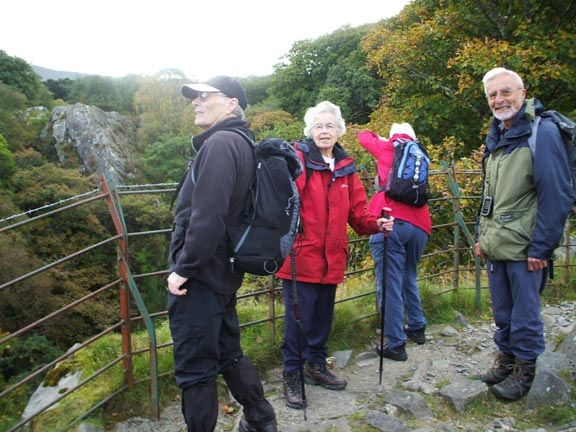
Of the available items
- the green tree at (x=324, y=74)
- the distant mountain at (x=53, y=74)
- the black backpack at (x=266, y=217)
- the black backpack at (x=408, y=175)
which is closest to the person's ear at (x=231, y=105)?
the black backpack at (x=266, y=217)

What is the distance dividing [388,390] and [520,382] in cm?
→ 87

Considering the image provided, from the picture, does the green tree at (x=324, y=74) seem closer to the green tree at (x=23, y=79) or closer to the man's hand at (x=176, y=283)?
the green tree at (x=23, y=79)

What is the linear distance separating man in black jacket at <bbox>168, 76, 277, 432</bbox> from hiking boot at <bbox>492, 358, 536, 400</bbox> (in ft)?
6.24

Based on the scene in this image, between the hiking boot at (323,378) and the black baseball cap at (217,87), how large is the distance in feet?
6.58

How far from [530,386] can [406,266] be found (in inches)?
48.5

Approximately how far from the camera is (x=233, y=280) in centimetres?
239

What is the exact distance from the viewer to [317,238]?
Answer: 3.15 m

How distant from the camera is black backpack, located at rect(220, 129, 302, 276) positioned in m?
2.31

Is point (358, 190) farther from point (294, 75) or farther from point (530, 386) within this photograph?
point (294, 75)

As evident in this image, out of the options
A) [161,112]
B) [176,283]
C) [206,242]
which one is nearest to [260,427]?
[176,283]

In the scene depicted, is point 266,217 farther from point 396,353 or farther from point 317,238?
point 396,353

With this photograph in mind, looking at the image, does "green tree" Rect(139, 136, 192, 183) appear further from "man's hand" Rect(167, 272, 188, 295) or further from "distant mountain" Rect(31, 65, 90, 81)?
"man's hand" Rect(167, 272, 188, 295)

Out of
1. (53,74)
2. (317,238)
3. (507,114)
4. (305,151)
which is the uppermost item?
(53,74)

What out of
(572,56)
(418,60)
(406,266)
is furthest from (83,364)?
(418,60)
